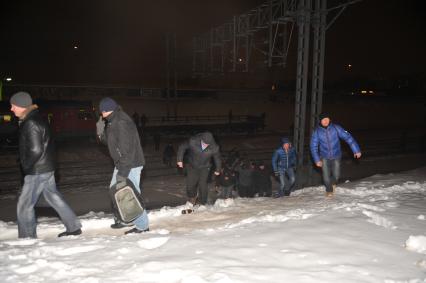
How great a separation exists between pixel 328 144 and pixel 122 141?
4514 millimetres

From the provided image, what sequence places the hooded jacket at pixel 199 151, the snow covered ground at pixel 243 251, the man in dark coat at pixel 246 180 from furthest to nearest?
the man in dark coat at pixel 246 180, the hooded jacket at pixel 199 151, the snow covered ground at pixel 243 251

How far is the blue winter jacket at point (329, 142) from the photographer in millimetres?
7934

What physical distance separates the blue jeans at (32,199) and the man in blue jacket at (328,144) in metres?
4.90

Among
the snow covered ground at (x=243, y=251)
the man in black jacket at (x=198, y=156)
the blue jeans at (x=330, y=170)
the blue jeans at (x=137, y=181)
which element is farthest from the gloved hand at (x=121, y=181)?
the blue jeans at (x=330, y=170)

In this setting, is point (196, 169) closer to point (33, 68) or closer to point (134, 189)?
point (134, 189)

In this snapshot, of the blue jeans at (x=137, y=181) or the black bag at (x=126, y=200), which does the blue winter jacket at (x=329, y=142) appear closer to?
the blue jeans at (x=137, y=181)

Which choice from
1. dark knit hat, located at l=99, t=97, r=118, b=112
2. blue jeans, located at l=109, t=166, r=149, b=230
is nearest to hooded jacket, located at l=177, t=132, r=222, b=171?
blue jeans, located at l=109, t=166, r=149, b=230

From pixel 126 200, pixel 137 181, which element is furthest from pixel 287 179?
pixel 126 200

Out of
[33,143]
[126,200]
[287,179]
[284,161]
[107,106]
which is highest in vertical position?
[107,106]

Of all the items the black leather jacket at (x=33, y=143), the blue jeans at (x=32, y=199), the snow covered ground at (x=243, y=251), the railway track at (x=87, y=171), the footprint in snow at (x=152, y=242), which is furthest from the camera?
the railway track at (x=87, y=171)

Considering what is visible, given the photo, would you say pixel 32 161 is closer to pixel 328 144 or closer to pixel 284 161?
pixel 328 144

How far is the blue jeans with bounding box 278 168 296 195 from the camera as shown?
1061cm

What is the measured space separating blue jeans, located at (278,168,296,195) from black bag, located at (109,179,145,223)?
6104mm

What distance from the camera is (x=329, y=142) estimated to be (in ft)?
26.0
